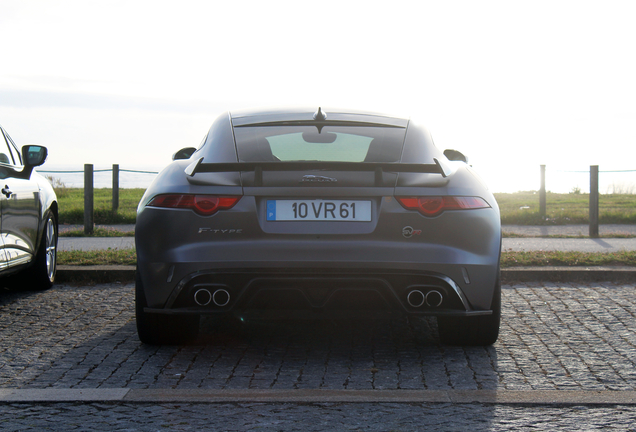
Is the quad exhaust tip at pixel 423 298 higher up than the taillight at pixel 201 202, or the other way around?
the taillight at pixel 201 202

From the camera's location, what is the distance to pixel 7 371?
434 cm

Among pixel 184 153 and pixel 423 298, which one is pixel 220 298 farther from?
pixel 184 153

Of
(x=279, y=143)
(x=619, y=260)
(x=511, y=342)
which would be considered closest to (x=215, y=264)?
(x=279, y=143)

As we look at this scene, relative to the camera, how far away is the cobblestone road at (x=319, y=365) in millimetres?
3447

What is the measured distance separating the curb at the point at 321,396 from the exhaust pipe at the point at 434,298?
62 centimetres

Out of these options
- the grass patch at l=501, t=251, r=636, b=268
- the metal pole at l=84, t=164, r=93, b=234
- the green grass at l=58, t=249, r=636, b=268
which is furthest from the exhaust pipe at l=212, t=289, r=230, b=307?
the metal pole at l=84, t=164, r=93, b=234

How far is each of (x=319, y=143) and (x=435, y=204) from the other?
107 cm

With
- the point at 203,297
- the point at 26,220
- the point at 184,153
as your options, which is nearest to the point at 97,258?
the point at 26,220

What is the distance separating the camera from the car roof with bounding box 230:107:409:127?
4988 mm

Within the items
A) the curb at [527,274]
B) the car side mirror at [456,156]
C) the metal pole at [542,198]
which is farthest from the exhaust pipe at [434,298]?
the metal pole at [542,198]

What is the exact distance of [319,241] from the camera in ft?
14.1

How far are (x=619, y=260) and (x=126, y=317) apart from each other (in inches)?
210

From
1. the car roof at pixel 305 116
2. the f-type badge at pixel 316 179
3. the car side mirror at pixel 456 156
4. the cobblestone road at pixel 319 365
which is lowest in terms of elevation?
the cobblestone road at pixel 319 365

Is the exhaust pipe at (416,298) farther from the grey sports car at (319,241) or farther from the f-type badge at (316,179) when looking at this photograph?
the f-type badge at (316,179)
